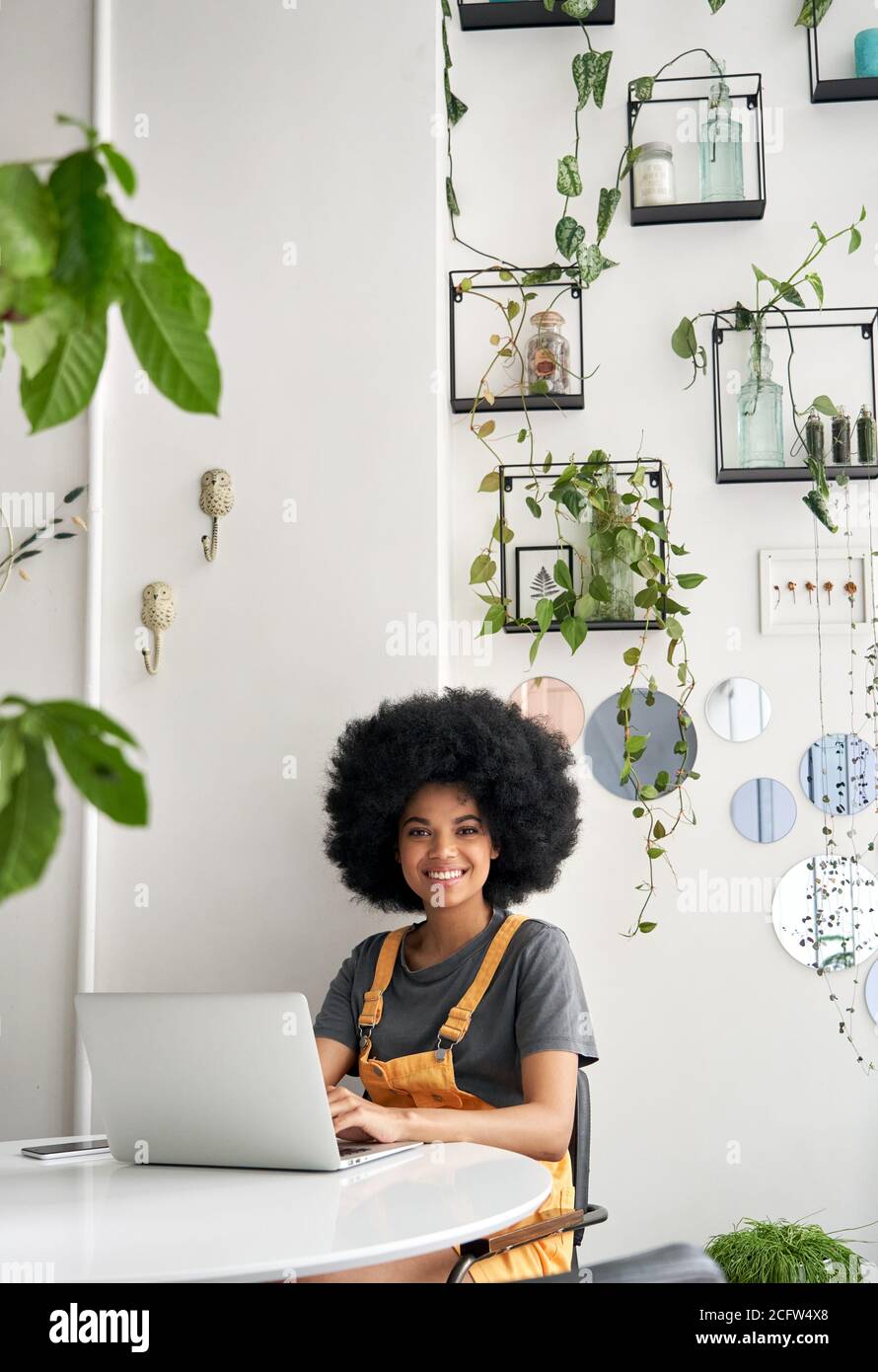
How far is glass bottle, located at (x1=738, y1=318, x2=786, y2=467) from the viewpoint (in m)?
3.15

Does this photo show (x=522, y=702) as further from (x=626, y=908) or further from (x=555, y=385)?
(x=555, y=385)

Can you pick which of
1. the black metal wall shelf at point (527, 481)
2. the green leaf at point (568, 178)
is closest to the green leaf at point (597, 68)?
the green leaf at point (568, 178)

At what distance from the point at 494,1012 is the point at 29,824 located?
80.6 inches

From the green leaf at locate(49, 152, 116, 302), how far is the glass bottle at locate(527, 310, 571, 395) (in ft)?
9.00

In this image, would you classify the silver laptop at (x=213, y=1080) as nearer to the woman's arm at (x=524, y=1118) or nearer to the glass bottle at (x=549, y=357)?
the woman's arm at (x=524, y=1118)

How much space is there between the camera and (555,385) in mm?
3186

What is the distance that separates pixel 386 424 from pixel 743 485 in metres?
0.93

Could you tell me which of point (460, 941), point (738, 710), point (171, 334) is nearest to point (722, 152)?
point (738, 710)

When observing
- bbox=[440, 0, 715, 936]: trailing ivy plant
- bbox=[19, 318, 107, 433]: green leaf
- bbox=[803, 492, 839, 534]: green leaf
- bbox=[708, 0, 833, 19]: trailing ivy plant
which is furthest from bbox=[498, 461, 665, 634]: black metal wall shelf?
bbox=[19, 318, 107, 433]: green leaf

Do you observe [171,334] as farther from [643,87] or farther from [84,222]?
[643,87]

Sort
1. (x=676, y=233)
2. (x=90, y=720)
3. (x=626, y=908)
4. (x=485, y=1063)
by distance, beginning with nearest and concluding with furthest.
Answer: (x=90, y=720)
(x=485, y=1063)
(x=626, y=908)
(x=676, y=233)

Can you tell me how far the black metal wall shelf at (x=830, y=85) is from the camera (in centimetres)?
320
